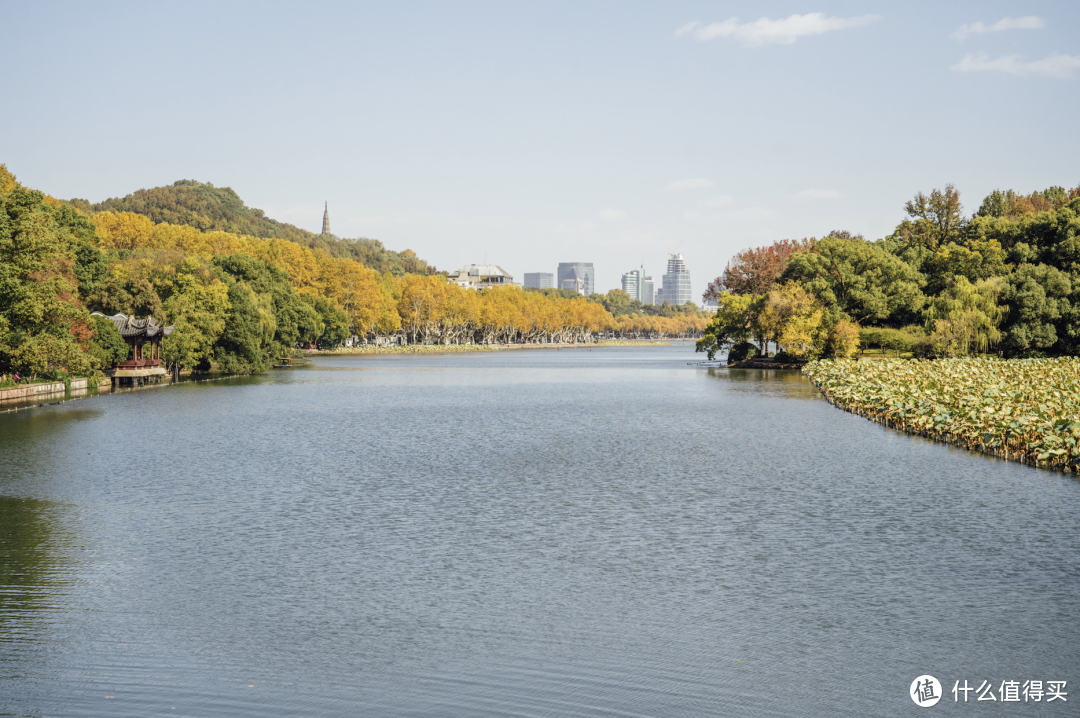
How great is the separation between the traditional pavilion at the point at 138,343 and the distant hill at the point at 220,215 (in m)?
81.2

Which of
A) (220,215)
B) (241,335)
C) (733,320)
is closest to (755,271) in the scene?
(733,320)

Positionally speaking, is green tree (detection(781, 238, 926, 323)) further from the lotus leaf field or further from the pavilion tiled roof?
the pavilion tiled roof

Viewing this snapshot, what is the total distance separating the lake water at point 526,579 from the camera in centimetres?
791

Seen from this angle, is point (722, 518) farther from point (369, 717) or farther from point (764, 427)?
point (764, 427)

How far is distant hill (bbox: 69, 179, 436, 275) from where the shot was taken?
13800 cm

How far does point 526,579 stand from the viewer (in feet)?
37.5

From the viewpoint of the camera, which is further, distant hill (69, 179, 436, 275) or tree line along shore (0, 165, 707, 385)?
distant hill (69, 179, 436, 275)

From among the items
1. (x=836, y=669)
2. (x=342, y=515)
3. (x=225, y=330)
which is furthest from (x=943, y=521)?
(x=225, y=330)

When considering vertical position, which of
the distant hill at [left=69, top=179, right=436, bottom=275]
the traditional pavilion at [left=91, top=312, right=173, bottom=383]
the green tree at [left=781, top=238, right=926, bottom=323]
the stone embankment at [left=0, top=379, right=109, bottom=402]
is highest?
the distant hill at [left=69, top=179, right=436, bottom=275]

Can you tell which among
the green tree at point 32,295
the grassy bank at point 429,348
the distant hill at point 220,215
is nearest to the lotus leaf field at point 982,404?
the green tree at point 32,295

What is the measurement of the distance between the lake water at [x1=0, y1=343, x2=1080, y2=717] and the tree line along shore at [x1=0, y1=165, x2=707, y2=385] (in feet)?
44.3

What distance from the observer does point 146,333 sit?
49844 millimetres

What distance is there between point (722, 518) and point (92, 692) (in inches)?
414

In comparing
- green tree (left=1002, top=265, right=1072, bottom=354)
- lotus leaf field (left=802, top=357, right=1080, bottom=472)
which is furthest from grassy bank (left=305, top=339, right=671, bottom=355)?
lotus leaf field (left=802, top=357, right=1080, bottom=472)
